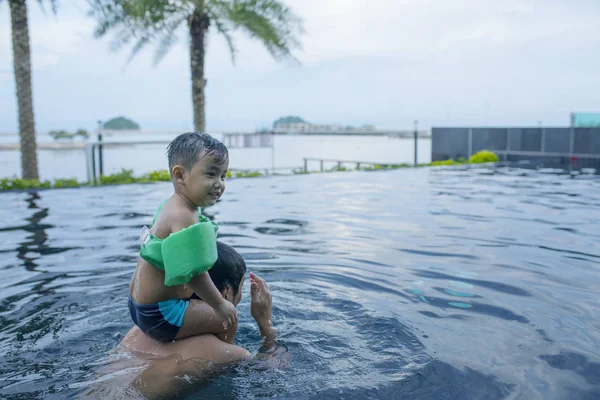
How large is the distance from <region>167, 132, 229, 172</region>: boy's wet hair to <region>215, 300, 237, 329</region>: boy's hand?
684 millimetres

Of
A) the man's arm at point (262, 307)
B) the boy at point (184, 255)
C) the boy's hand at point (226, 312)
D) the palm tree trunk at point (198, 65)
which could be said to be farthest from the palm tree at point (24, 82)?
the boy's hand at point (226, 312)

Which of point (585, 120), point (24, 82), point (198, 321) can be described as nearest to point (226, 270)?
point (198, 321)

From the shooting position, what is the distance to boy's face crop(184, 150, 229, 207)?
8.75ft

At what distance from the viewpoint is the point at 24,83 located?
12.9 m

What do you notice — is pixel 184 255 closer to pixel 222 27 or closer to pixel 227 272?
pixel 227 272

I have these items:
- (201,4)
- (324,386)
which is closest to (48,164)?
(201,4)

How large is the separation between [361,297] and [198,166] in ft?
6.97

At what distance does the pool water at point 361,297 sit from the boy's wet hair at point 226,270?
1.53ft

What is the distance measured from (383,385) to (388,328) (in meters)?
0.83

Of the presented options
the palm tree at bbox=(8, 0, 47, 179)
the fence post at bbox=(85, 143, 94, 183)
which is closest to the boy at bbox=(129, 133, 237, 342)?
the fence post at bbox=(85, 143, 94, 183)

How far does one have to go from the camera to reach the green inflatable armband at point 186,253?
2500 mm

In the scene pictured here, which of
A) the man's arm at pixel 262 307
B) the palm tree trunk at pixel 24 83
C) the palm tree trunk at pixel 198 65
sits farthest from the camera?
the palm tree trunk at pixel 198 65

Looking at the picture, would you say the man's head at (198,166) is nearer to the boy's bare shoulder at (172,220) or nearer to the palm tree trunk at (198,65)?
the boy's bare shoulder at (172,220)

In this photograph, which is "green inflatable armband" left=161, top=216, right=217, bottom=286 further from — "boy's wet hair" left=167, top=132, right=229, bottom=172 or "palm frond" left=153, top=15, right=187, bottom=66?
"palm frond" left=153, top=15, right=187, bottom=66
